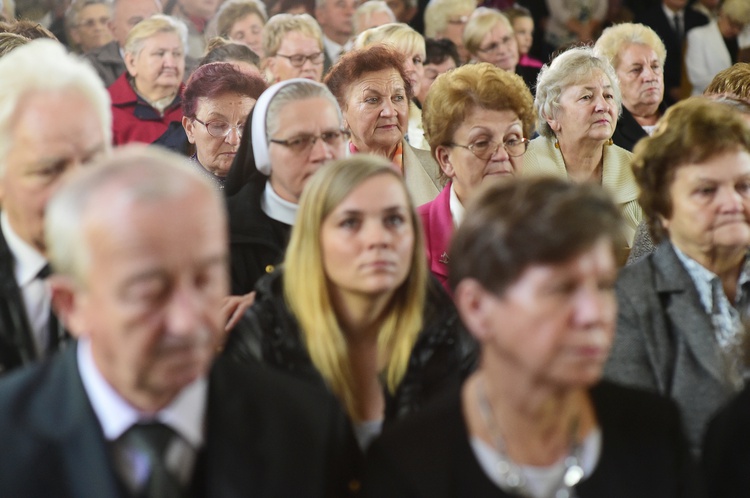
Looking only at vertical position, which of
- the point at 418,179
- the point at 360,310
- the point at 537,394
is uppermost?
the point at 537,394

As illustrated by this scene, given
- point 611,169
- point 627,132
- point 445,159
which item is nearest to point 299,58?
point 627,132

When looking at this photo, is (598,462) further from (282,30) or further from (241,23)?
(241,23)

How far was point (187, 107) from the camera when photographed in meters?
4.07

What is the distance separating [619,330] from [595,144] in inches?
82.8

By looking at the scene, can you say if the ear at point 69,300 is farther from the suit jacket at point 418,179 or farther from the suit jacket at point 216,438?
the suit jacket at point 418,179

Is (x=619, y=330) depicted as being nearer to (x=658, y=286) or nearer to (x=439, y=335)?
(x=658, y=286)

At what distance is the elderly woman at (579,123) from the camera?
431cm

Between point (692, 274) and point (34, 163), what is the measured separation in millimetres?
1468

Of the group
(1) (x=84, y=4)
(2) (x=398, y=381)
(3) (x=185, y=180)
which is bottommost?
(1) (x=84, y=4)

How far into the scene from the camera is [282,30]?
18.7 feet

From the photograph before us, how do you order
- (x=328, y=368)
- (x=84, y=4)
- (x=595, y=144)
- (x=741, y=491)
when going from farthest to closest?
(x=84, y=4) < (x=595, y=144) < (x=328, y=368) < (x=741, y=491)

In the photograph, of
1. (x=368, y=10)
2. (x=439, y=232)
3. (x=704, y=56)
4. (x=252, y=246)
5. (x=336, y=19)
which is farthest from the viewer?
(x=704, y=56)

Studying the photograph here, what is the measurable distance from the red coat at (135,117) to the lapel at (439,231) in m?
2.28

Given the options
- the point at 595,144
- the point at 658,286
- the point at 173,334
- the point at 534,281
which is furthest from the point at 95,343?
the point at 595,144
